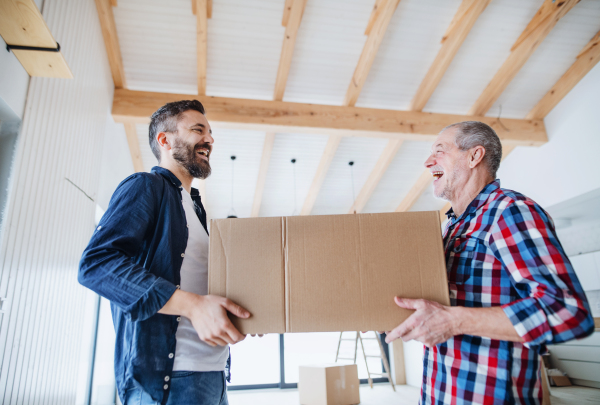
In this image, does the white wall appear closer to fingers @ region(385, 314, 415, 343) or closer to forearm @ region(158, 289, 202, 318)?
fingers @ region(385, 314, 415, 343)

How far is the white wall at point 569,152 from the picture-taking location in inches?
160

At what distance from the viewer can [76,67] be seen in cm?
265

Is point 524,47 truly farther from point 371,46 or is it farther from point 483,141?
point 483,141

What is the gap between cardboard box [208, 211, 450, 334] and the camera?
0.95m

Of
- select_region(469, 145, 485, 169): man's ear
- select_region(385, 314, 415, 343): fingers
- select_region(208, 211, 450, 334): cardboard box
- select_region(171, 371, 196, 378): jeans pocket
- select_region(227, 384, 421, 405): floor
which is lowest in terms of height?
select_region(227, 384, 421, 405): floor

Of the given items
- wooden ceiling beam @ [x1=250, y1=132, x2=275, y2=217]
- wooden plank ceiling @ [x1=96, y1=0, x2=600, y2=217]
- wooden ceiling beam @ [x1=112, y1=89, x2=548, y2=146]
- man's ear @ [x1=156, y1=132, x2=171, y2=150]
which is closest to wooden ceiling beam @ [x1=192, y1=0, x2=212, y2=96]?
wooden plank ceiling @ [x1=96, y1=0, x2=600, y2=217]

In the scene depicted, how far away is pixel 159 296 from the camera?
905 millimetres

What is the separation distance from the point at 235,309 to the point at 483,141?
961mm

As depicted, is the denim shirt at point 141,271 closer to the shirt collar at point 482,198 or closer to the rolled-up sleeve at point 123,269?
the rolled-up sleeve at point 123,269

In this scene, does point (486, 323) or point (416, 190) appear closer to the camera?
point (486, 323)

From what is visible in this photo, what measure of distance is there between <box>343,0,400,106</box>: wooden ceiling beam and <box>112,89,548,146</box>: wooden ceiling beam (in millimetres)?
207

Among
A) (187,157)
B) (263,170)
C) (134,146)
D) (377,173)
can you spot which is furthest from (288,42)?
(187,157)

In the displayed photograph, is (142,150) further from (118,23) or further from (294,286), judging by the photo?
(294,286)

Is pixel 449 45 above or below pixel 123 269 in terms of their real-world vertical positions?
above
